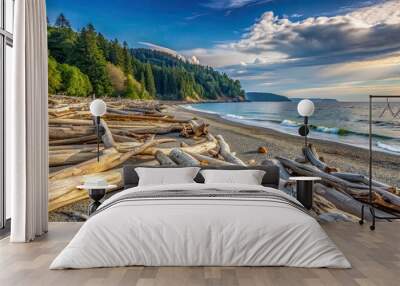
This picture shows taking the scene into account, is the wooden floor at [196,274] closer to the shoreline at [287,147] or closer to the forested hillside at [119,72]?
the shoreline at [287,147]

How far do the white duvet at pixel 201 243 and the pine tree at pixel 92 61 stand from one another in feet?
11.3

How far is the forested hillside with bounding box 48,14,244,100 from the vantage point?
7207 millimetres

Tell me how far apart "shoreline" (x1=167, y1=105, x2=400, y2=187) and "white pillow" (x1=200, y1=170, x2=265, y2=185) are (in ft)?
2.85

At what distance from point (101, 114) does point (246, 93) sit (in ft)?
7.48

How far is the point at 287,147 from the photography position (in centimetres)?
736

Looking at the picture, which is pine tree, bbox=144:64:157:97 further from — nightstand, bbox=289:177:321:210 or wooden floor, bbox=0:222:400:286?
wooden floor, bbox=0:222:400:286

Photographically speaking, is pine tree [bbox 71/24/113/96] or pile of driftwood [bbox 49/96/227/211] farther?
pine tree [bbox 71/24/113/96]

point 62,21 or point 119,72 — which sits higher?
point 62,21

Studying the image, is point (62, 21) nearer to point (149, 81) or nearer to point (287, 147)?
point (149, 81)

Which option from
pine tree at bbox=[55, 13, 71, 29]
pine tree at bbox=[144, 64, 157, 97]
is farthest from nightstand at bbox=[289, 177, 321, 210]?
pine tree at bbox=[55, 13, 71, 29]

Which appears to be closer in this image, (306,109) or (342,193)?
(306,109)

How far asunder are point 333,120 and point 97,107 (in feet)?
11.0

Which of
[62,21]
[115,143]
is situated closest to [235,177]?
[115,143]

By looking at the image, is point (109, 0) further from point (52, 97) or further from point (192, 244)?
point (192, 244)
